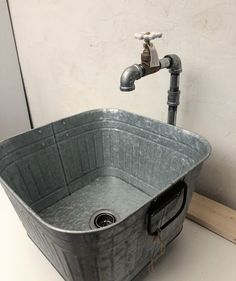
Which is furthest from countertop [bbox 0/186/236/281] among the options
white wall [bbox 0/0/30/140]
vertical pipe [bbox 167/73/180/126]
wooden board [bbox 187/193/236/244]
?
white wall [bbox 0/0/30/140]

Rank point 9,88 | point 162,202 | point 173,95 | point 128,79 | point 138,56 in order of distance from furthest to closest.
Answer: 1. point 9,88
2. point 138,56
3. point 173,95
4. point 128,79
5. point 162,202

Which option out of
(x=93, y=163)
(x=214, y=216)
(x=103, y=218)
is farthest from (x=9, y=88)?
(x=214, y=216)

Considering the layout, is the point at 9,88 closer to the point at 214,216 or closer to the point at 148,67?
the point at 148,67

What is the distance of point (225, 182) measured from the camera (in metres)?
0.76

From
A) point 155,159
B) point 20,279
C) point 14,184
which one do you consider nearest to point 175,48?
point 155,159

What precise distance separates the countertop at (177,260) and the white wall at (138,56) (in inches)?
6.7

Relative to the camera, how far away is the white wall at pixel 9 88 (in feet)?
4.24

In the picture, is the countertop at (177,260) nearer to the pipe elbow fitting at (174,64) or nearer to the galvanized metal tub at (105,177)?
the galvanized metal tub at (105,177)

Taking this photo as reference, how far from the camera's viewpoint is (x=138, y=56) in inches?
Result: 32.5

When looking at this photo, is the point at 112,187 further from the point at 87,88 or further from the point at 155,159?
the point at 87,88

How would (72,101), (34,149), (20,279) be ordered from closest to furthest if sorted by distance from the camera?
(20,279), (34,149), (72,101)

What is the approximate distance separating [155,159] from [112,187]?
0.61 feet

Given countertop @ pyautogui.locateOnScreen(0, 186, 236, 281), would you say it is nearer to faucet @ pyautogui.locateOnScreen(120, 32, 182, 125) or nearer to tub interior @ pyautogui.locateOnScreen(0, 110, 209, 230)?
tub interior @ pyautogui.locateOnScreen(0, 110, 209, 230)

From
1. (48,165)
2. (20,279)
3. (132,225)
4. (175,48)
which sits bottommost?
(20,279)
